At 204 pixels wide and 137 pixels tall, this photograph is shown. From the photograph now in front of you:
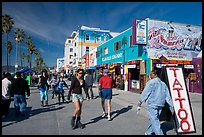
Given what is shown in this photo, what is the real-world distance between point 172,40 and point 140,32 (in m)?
3.34

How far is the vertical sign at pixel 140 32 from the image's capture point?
14.1 meters

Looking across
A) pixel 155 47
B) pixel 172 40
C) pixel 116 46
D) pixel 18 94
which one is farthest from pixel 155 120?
pixel 116 46

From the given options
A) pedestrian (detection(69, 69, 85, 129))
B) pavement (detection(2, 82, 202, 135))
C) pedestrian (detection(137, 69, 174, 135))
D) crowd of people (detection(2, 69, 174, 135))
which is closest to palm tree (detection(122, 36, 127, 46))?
crowd of people (detection(2, 69, 174, 135))

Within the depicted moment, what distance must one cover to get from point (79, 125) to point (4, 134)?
207 cm

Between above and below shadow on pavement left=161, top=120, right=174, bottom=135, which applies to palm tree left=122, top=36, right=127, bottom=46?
above

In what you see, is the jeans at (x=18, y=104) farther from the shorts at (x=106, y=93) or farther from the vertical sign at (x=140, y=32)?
the vertical sign at (x=140, y=32)

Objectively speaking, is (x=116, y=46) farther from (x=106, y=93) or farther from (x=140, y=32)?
(x=106, y=93)

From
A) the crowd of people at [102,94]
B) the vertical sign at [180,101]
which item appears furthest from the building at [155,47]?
the vertical sign at [180,101]

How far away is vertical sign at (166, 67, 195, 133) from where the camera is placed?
4750mm

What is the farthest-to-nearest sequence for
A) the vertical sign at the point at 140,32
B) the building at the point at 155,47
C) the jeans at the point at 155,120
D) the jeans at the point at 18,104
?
1. the building at the point at 155,47
2. the vertical sign at the point at 140,32
3. the jeans at the point at 18,104
4. the jeans at the point at 155,120

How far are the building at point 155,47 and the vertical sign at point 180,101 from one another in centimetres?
854

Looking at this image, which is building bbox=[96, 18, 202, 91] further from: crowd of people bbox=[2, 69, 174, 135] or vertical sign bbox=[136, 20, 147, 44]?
crowd of people bbox=[2, 69, 174, 135]

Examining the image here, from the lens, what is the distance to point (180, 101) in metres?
4.91

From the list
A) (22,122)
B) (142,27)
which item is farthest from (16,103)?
(142,27)
